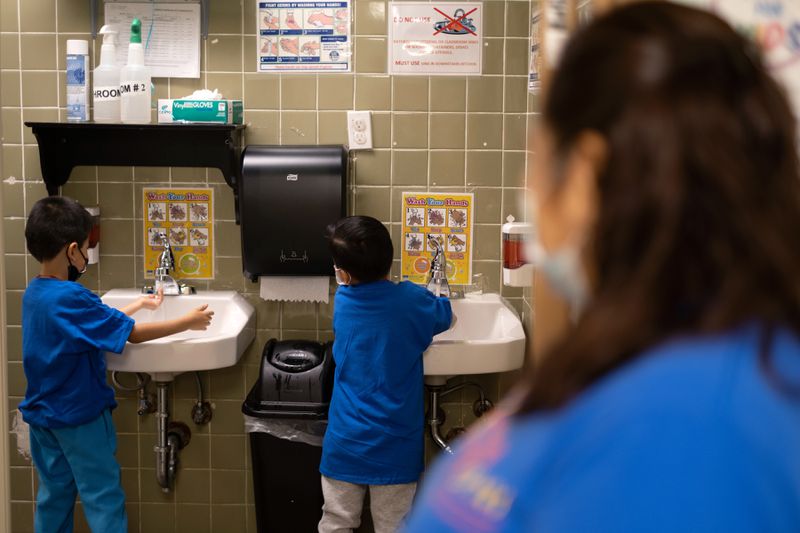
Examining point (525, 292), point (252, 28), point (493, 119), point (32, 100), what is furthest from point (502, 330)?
point (32, 100)

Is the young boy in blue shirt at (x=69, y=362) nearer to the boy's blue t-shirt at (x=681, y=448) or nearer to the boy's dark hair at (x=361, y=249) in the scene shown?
the boy's dark hair at (x=361, y=249)

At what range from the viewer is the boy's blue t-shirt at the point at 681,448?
2.06ft

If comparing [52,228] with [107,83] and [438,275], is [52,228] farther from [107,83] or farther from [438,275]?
[438,275]

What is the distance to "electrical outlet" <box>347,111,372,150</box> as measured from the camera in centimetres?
315

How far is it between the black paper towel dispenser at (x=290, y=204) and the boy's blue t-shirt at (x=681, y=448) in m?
2.33

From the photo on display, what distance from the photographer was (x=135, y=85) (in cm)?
298

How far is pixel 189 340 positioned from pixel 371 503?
729 mm

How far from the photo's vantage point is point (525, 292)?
319 centimetres

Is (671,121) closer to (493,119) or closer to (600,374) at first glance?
(600,374)

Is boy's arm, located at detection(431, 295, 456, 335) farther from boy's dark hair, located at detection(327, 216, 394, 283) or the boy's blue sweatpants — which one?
the boy's blue sweatpants

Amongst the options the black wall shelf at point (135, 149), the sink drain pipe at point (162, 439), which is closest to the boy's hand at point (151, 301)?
the sink drain pipe at point (162, 439)

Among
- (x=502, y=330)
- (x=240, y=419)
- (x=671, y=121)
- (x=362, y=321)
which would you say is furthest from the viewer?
(x=240, y=419)

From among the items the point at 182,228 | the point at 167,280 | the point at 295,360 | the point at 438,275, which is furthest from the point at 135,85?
the point at 438,275

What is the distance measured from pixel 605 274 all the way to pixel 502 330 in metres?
2.41
